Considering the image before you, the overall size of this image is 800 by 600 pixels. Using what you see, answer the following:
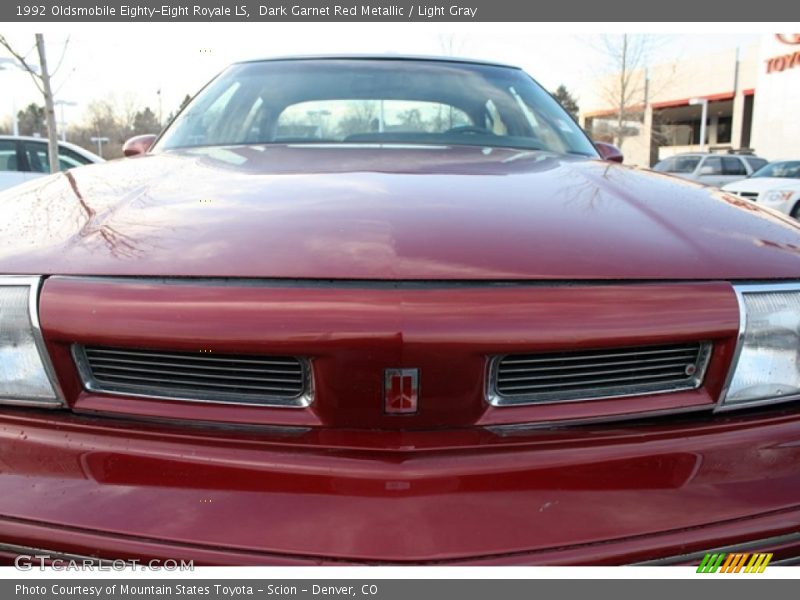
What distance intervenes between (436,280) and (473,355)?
15 centimetres

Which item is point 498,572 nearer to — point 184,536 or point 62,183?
point 184,536

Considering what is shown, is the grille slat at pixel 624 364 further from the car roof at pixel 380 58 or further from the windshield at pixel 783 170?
the windshield at pixel 783 170

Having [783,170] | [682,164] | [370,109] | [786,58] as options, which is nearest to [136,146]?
[370,109]

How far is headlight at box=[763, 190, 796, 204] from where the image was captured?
35.9ft

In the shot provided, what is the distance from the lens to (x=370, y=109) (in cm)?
251

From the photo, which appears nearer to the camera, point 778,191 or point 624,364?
point 624,364

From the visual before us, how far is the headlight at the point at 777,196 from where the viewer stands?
431 inches

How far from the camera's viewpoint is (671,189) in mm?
1725

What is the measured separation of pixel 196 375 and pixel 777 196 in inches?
485

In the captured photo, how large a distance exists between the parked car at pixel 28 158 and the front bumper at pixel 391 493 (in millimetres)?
10668

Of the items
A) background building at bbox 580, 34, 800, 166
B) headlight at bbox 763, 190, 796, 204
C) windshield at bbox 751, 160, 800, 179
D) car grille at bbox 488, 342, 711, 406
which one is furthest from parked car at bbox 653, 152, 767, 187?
car grille at bbox 488, 342, 711, 406

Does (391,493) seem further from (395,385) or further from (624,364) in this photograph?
(624,364)

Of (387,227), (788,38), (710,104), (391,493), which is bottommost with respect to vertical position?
(391,493)

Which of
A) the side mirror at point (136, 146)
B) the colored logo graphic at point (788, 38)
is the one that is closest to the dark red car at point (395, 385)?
the side mirror at point (136, 146)
